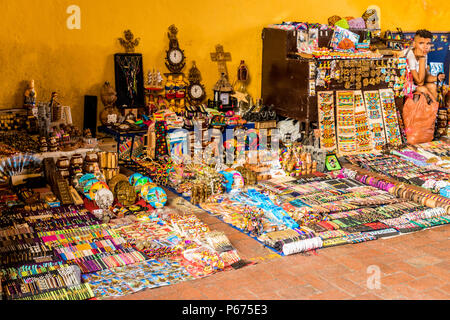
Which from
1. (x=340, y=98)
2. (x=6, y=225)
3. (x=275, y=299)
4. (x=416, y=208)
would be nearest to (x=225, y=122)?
(x=340, y=98)

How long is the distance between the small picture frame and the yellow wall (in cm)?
267

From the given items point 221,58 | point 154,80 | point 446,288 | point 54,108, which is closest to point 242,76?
point 221,58

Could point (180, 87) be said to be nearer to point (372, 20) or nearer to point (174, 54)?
point (174, 54)

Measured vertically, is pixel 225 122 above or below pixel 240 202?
above

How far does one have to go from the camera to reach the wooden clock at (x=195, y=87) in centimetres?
991

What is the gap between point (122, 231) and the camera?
6.15 metres

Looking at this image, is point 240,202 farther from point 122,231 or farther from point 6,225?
point 6,225

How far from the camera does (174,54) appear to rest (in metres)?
9.62

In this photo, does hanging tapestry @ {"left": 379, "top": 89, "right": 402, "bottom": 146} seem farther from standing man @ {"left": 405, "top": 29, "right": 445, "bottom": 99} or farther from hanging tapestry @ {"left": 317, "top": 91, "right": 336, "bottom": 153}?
hanging tapestry @ {"left": 317, "top": 91, "right": 336, "bottom": 153}

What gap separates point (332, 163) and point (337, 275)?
142 inches

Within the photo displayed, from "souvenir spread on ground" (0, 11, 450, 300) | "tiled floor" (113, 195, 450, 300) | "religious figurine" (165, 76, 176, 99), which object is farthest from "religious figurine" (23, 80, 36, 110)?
"tiled floor" (113, 195, 450, 300)

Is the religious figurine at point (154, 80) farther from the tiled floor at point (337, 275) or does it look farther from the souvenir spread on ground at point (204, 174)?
the tiled floor at point (337, 275)

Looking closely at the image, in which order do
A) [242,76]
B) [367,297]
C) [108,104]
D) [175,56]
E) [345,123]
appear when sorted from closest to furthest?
[367,297] < [108,104] < [345,123] < [175,56] < [242,76]

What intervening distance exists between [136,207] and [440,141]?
20.0 ft
